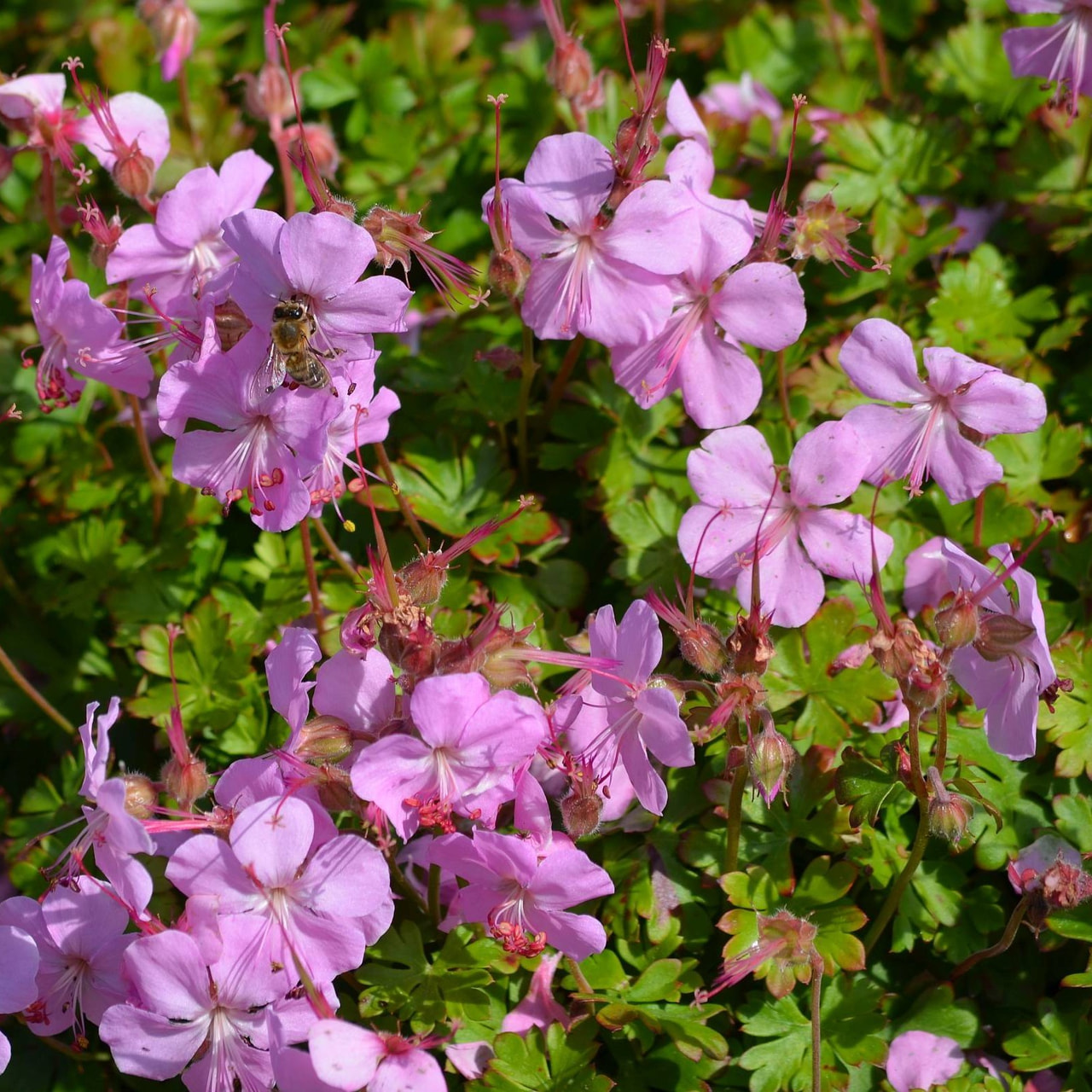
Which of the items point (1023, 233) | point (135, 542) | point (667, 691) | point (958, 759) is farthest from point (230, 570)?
point (1023, 233)

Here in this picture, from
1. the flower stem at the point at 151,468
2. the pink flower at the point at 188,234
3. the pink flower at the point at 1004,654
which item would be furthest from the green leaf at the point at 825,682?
the flower stem at the point at 151,468

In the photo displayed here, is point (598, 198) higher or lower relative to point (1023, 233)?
higher

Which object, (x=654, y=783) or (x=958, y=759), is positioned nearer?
(x=654, y=783)

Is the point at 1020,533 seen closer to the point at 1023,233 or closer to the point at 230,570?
the point at 1023,233

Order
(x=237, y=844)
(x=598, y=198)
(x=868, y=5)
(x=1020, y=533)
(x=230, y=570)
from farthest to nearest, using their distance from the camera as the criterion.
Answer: (x=868, y=5) → (x=230, y=570) → (x=1020, y=533) → (x=598, y=198) → (x=237, y=844)

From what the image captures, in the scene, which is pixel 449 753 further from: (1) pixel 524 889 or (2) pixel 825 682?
(2) pixel 825 682

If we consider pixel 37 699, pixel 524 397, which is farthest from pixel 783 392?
pixel 37 699

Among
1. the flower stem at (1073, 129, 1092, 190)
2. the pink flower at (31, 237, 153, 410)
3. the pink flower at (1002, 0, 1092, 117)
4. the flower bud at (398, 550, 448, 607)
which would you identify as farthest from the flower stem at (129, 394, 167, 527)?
the flower stem at (1073, 129, 1092, 190)
